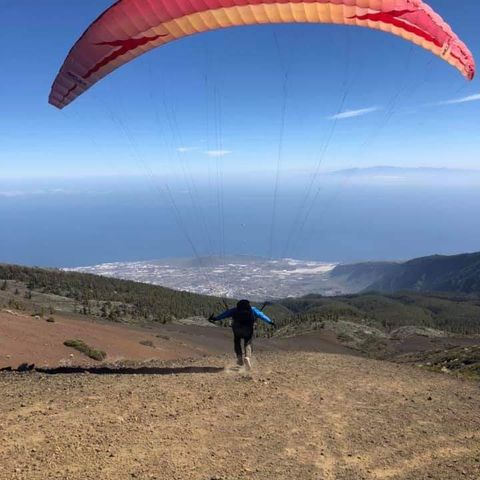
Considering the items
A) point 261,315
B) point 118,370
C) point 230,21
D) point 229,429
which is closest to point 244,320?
point 261,315

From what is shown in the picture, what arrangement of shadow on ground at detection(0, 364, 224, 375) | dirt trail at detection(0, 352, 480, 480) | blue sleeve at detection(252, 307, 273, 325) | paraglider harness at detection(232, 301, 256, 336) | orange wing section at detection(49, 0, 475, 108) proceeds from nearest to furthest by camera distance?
dirt trail at detection(0, 352, 480, 480) < orange wing section at detection(49, 0, 475, 108) < blue sleeve at detection(252, 307, 273, 325) < shadow on ground at detection(0, 364, 224, 375) < paraglider harness at detection(232, 301, 256, 336)

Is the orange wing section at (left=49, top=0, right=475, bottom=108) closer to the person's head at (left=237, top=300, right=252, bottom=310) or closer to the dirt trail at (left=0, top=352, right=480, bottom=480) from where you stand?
the person's head at (left=237, top=300, right=252, bottom=310)

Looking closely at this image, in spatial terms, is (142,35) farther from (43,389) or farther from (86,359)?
(86,359)

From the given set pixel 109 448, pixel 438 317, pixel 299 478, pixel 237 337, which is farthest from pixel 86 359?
pixel 438 317

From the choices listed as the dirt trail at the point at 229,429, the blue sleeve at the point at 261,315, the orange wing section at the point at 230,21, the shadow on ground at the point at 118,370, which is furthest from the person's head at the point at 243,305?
the orange wing section at the point at 230,21

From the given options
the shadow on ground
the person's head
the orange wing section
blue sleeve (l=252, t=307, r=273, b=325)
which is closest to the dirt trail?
the shadow on ground

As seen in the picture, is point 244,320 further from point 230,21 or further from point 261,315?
point 230,21
